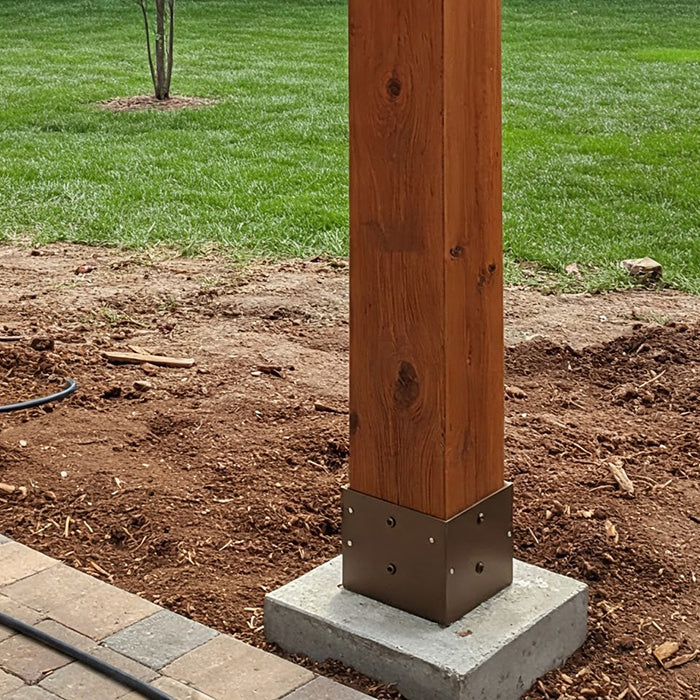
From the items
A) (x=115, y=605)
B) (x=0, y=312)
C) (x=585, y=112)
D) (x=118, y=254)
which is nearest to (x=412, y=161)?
(x=115, y=605)

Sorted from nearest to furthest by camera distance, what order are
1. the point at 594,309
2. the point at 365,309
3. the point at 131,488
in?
the point at 365,309 → the point at 131,488 → the point at 594,309

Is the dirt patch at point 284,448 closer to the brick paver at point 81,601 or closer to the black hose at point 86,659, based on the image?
the brick paver at point 81,601

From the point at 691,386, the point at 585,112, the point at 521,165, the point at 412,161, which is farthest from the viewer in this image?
the point at 585,112

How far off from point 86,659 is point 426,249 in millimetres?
1166

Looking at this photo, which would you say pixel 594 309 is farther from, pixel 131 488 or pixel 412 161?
pixel 412 161

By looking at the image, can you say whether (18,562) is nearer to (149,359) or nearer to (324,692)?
(324,692)

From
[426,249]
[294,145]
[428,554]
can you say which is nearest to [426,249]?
[426,249]

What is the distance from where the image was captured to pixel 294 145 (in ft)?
29.9

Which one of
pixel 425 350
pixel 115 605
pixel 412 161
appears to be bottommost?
pixel 115 605

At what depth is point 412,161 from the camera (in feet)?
7.26

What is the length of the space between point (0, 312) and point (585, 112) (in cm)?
697

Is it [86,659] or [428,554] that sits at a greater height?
[428,554]

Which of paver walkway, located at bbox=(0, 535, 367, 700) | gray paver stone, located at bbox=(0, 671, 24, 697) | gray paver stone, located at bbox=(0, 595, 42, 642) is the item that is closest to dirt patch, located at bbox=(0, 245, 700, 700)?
paver walkway, located at bbox=(0, 535, 367, 700)

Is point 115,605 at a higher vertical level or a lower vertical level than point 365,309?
lower
